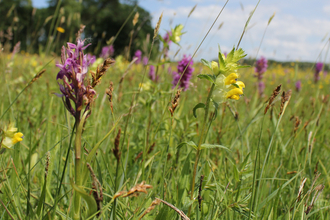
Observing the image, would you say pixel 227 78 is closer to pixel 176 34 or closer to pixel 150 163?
pixel 150 163

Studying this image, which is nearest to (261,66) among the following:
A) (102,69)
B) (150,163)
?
(150,163)

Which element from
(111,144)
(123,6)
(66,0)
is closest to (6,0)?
(66,0)

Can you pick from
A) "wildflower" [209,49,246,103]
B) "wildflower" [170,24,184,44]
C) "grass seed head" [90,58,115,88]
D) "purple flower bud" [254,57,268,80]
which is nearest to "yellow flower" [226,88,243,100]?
"wildflower" [209,49,246,103]

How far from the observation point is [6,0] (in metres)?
29.5

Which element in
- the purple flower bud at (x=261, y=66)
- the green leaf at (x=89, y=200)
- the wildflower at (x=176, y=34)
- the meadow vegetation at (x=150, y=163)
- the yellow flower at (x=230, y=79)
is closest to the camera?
the green leaf at (x=89, y=200)

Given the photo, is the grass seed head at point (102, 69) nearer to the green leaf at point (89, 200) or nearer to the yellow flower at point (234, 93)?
the green leaf at point (89, 200)

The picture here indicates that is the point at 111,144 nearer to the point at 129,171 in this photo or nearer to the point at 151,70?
the point at 129,171

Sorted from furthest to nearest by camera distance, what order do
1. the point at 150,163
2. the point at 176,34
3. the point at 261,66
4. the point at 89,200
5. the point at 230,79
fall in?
the point at 261,66, the point at 176,34, the point at 150,163, the point at 230,79, the point at 89,200

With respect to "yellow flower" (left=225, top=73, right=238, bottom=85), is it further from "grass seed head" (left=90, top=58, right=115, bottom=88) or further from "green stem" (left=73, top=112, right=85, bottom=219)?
"green stem" (left=73, top=112, right=85, bottom=219)

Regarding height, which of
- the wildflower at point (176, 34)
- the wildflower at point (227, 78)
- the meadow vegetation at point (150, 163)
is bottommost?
the meadow vegetation at point (150, 163)

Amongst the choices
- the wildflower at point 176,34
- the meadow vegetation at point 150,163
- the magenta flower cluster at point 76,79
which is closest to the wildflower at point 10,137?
the meadow vegetation at point 150,163

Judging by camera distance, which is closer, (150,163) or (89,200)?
(89,200)

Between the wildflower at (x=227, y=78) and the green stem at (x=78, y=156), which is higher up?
the wildflower at (x=227, y=78)

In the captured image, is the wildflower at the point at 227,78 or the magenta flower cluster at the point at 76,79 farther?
the wildflower at the point at 227,78
